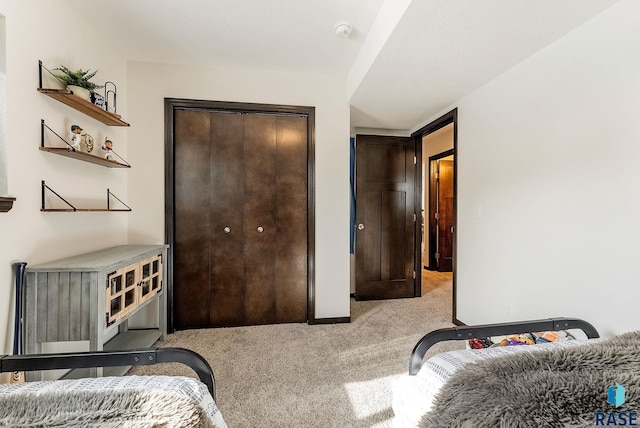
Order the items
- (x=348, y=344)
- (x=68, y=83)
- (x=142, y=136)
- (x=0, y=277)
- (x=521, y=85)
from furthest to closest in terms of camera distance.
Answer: (x=142, y=136)
(x=348, y=344)
(x=521, y=85)
(x=68, y=83)
(x=0, y=277)

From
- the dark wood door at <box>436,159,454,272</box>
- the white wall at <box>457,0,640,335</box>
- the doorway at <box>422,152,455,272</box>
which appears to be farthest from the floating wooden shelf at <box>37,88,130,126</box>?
the dark wood door at <box>436,159,454,272</box>

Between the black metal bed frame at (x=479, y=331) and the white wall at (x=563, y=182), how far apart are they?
560 millimetres

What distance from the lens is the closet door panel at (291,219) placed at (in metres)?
2.77

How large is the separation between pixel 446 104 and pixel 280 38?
1.75 metres

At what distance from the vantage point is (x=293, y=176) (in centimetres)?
279

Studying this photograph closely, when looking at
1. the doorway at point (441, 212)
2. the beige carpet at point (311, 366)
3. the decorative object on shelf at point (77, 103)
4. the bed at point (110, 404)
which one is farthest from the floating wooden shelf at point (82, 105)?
the doorway at point (441, 212)

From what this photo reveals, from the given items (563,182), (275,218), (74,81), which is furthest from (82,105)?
(563,182)

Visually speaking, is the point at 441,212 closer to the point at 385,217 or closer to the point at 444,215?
the point at 444,215

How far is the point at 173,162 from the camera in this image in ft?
8.55

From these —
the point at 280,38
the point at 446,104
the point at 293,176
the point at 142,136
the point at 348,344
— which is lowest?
the point at 348,344

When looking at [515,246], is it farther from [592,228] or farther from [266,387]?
[266,387]

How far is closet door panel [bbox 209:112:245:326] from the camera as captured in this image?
2670mm

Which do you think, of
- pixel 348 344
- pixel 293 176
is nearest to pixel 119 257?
pixel 293 176

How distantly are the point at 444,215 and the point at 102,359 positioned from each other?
5137 millimetres
